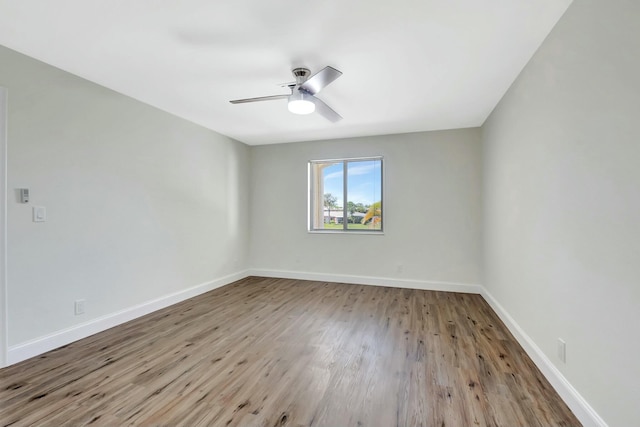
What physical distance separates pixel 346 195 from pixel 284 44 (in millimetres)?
3118

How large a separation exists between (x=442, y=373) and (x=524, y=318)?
3.29 feet

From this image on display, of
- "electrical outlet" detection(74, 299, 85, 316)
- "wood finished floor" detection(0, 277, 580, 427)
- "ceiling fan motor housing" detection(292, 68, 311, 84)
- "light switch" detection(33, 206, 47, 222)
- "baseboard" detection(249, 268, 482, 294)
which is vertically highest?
"ceiling fan motor housing" detection(292, 68, 311, 84)

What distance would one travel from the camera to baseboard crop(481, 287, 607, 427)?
5.07ft

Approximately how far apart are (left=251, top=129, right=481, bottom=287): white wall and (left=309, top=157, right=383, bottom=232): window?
7.0 inches

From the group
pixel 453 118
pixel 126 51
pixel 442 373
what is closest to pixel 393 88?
pixel 453 118

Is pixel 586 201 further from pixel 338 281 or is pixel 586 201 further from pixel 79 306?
pixel 79 306

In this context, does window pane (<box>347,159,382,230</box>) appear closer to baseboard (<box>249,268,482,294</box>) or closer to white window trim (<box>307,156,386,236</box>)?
white window trim (<box>307,156,386,236</box>)

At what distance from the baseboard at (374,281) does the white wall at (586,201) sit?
5.55ft

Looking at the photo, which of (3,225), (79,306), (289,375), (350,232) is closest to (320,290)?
(350,232)

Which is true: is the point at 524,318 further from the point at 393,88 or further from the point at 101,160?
the point at 101,160

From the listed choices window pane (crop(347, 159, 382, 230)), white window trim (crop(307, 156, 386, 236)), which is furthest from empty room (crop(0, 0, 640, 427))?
window pane (crop(347, 159, 382, 230))

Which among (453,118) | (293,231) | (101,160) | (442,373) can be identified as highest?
(453,118)

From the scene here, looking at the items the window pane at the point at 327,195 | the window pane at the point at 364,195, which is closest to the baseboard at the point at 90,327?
the window pane at the point at 327,195

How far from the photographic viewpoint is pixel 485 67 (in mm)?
2465
